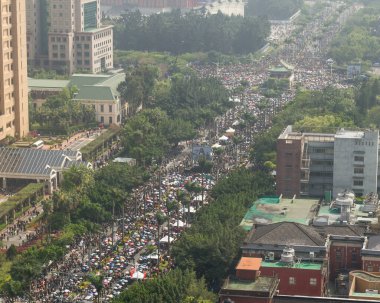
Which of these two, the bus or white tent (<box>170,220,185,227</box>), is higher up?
the bus

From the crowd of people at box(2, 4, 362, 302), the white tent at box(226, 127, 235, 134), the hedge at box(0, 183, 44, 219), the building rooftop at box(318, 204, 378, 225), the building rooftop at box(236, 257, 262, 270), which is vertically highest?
the building rooftop at box(236, 257, 262, 270)

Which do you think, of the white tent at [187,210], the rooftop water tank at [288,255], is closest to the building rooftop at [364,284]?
the rooftop water tank at [288,255]

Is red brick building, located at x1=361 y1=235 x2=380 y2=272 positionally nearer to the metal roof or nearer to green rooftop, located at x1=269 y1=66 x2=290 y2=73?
the metal roof

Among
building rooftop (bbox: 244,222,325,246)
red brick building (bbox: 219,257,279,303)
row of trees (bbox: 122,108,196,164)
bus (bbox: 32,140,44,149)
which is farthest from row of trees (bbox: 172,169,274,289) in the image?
bus (bbox: 32,140,44,149)

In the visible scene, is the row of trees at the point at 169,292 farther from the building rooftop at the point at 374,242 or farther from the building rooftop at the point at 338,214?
the building rooftop at the point at 338,214

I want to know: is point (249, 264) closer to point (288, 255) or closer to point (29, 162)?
point (288, 255)

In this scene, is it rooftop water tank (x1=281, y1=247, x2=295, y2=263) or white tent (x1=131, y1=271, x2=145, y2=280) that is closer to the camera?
rooftop water tank (x1=281, y1=247, x2=295, y2=263)

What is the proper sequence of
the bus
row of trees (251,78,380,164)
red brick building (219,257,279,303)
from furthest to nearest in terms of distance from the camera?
the bus
row of trees (251,78,380,164)
red brick building (219,257,279,303)
